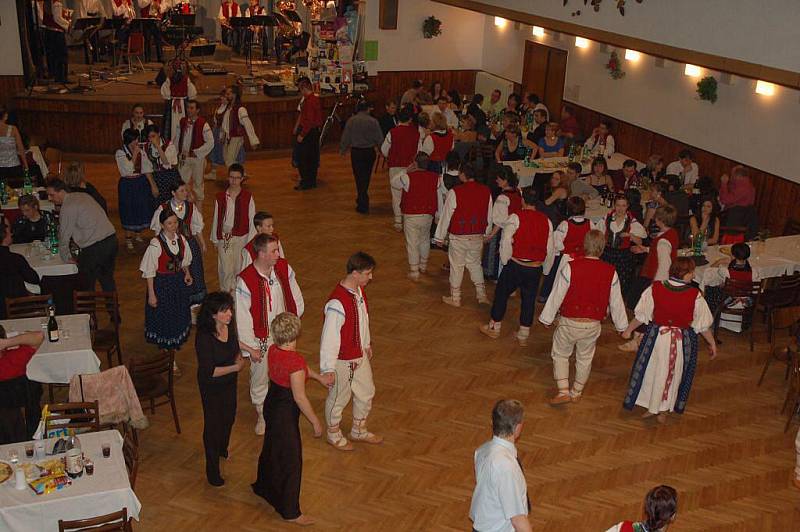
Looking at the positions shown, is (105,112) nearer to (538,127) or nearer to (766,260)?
(538,127)

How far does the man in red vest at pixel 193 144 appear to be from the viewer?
36.1ft

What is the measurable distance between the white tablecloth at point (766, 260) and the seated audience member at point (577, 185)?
173 centimetres

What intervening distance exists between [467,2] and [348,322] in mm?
10773

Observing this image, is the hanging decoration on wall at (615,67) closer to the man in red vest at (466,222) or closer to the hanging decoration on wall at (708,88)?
the hanging decoration on wall at (708,88)

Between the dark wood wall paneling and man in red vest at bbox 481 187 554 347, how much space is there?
3895 millimetres

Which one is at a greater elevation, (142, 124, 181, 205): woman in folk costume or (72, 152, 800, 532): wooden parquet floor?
(142, 124, 181, 205): woman in folk costume

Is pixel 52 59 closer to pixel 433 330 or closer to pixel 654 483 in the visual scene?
pixel 433 330

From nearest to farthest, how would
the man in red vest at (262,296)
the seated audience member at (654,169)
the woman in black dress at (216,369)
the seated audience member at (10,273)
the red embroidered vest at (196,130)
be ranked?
the woman in black dress at (216,369) → the man in red vest at (262,296) → the seated audience member at (10,273) → the red embroidered vest at (196,130) → the seated audience member at (654,169)

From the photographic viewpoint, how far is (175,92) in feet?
42.0

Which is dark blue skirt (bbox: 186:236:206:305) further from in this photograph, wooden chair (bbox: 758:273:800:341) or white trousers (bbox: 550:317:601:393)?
wooden chair (bbox: 758:273:800:341)

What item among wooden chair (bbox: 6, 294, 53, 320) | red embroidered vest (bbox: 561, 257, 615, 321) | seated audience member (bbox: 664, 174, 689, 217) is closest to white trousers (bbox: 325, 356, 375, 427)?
red embroidered vest (bbox: 561, 257, 615, 321)

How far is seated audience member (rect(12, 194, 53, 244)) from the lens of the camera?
27.8 feet

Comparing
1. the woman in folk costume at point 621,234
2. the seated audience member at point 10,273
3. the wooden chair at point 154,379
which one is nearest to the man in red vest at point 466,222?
the woman in folk costume at point 621,234

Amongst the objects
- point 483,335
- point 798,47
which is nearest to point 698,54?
point 798,47
